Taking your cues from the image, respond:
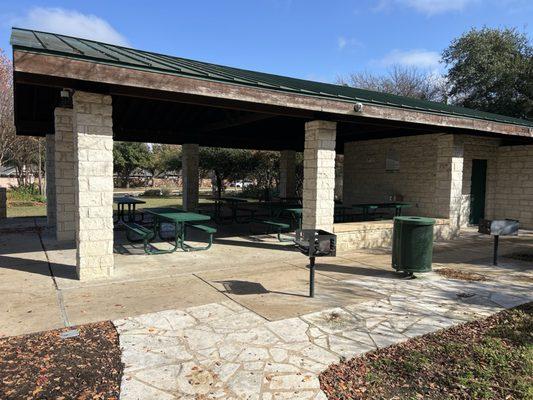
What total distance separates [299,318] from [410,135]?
912cm

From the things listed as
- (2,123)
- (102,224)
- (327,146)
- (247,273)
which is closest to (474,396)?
(247,273)

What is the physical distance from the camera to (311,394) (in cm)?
294

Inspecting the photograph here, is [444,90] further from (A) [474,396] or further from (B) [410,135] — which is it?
(A) [474,396]

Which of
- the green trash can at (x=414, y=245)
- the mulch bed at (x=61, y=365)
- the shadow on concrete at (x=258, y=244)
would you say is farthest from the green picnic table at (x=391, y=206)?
the mulch bed at (x=61, y=365)

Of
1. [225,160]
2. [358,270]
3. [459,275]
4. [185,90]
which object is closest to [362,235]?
[358,270]

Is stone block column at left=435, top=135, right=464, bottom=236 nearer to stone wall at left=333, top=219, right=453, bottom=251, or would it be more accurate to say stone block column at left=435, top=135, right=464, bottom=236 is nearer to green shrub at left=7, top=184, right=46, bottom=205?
stone wall at left=333, top=219, right=453, bottom=251

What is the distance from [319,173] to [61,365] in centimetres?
Result: 598

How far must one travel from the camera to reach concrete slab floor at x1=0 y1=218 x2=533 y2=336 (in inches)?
184

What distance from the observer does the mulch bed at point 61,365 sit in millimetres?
2921

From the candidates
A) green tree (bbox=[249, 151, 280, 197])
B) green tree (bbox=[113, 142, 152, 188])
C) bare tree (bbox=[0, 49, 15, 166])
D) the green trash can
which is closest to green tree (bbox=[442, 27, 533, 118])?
green tree (bbox=[249, 151, 280, 197])

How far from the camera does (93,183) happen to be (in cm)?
579

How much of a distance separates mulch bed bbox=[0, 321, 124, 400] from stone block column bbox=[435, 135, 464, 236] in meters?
9.22

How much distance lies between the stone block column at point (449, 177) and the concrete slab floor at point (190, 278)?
51.5 inches

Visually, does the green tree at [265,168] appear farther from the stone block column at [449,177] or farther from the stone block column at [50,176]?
the stone block column at [50,176]
